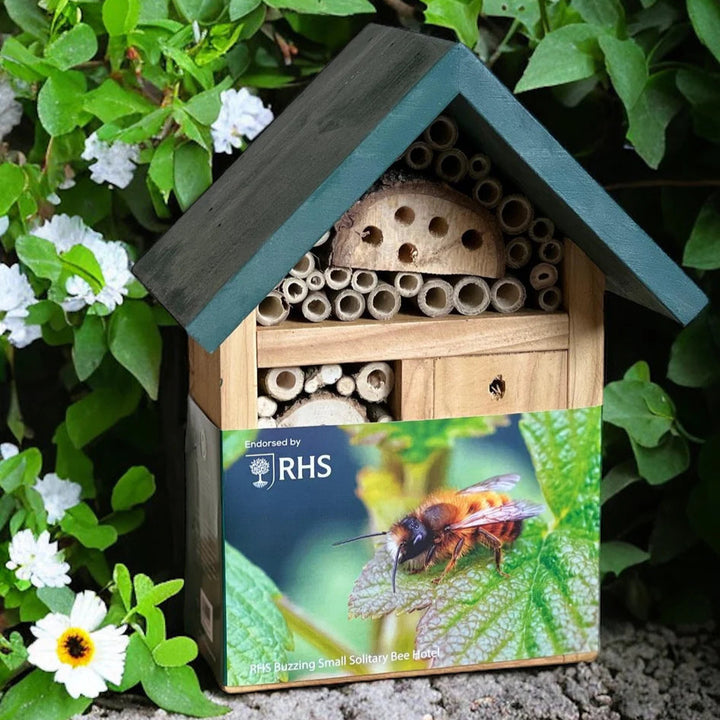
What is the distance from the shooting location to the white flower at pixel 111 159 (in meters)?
1.38

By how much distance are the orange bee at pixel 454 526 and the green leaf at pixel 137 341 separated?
270 mm

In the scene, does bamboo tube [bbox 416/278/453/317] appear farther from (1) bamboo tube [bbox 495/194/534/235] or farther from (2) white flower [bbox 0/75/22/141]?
(2) white flower [bbox 0/75/22/141]

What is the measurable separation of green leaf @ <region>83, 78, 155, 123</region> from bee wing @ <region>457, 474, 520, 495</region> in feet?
1.61

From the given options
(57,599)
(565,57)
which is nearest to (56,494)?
(57,599)

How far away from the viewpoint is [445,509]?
1.29 m

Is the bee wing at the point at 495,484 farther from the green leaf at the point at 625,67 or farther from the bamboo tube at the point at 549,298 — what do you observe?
the green leaf at the point at 625,67

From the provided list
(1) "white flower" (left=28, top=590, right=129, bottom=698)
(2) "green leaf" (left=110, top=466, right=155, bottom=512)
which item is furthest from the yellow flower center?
(2) "green leaf" (left=110, top=466, right=155, bottom=512)

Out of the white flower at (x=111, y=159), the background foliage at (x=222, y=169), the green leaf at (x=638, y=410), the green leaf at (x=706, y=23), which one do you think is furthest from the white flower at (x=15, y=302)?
the green leaf at (x=706, y=23)

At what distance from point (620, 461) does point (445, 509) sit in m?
0.32

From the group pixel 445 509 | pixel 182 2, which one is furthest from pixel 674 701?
pixel 182 2

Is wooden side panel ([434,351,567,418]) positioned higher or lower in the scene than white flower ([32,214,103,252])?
lower

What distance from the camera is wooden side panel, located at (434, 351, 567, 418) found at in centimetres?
128

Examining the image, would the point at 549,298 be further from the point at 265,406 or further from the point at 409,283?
the point at 265,406

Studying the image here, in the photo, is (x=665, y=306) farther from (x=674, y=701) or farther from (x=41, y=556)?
(x=41, y=556)
